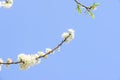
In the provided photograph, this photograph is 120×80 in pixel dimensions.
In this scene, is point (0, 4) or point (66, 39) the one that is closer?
point (66, 39)

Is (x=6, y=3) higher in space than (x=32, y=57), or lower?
higher

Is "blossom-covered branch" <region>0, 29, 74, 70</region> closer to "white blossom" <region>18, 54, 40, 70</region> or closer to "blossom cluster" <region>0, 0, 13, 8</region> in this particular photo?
"white blossom" <region>18, 54, 40, 70</region>

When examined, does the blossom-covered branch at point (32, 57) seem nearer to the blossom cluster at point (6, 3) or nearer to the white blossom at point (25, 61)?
the white blossom at point (25, 61)

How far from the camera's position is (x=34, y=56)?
5.97 meters

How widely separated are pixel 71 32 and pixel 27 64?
0.88 metres

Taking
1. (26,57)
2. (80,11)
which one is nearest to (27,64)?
(26,57)

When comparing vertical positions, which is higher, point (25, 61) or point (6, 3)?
point (6, 3)

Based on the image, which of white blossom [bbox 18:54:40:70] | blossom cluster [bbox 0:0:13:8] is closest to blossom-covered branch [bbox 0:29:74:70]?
white blossom [bbox 18:54:40:70]

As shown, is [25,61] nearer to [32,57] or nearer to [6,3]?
[32,57]

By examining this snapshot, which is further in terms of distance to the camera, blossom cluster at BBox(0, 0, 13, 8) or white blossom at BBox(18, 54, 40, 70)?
blossom cluster at BBox(0, 0, 13, 8)

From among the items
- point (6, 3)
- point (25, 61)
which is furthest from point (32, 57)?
point (6, 3)

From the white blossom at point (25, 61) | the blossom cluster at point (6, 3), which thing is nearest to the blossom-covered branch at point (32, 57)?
the white blossom at point (25, 61)

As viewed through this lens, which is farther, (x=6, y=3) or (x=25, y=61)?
(x=6, y=3)

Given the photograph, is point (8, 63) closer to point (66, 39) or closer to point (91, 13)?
point (66, 39)
